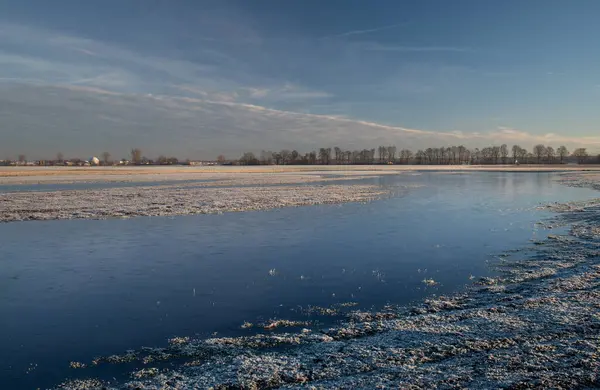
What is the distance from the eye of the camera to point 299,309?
833cm

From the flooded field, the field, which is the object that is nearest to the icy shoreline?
the flooded field

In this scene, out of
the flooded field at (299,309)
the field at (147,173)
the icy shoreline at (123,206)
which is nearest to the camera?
the flooded field at (299,309)

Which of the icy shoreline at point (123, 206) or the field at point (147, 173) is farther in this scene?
the field at point (147, 173)

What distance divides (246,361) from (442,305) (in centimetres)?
419

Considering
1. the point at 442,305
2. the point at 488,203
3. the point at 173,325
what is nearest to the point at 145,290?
the point at 173,325

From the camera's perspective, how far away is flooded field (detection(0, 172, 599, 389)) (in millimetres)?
5812

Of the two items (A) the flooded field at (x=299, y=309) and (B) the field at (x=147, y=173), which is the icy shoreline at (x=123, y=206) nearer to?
(A) the flooded field at (x=299, y=309)

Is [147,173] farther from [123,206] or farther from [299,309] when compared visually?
[299,309]

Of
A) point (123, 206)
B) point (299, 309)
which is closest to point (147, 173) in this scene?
point (123, 206)

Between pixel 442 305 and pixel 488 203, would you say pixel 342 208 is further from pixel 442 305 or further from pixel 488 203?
pixel 442 305

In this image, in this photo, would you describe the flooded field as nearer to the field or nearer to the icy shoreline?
the icy shoreline

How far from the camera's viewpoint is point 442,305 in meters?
8.36

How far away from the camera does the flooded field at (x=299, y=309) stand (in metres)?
5.81

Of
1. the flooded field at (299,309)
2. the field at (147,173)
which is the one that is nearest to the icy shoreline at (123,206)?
the flooded field at (299,309)
